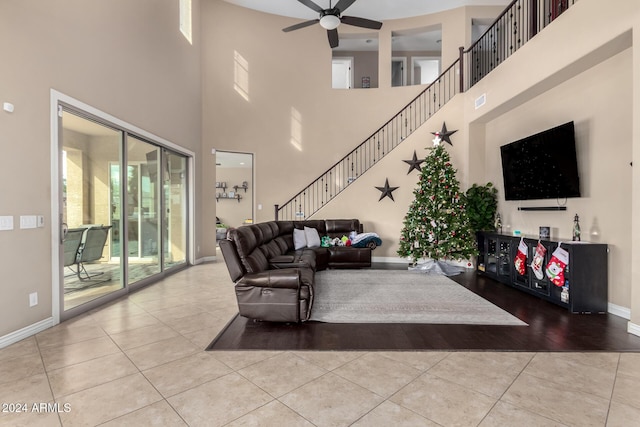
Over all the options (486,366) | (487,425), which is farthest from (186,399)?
(486,366)

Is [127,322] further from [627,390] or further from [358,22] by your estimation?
[358,22]

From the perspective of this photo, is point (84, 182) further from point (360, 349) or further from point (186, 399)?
point (360, 349)

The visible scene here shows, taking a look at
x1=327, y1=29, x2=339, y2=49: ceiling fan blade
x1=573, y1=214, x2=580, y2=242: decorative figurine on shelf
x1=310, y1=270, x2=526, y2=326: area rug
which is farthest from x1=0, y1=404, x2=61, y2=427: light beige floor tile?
x1=327, y1=29, x2=339, y2=49: ceiling fan blade

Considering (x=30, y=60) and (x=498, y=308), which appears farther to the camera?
(x=498, y=308)

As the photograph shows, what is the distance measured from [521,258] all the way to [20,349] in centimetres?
581

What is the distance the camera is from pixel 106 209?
431 cm

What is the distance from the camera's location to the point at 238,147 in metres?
7.79

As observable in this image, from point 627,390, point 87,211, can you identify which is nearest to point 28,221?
point 87,211

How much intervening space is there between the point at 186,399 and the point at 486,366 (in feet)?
7.20

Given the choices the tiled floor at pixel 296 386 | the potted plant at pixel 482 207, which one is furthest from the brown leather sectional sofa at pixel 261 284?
the potted plant at pixel 482 207

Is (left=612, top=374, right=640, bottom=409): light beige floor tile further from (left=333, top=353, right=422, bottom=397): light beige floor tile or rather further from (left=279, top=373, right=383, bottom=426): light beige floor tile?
(left=279, top=373, right=383, bottom=426): light beige floor tile

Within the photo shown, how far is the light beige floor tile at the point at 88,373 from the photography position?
85.4 inches

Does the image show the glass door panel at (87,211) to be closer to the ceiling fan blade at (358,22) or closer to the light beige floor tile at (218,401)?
the light beige floor tile at (218,401)

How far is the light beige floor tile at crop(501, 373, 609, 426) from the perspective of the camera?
1830 millimetres
